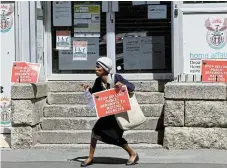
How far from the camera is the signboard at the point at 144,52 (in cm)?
984

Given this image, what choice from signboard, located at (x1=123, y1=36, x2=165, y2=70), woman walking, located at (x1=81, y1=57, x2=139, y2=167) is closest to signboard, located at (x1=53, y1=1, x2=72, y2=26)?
signboard, located at (x1=123, y1=36, x2=165, y2=70)

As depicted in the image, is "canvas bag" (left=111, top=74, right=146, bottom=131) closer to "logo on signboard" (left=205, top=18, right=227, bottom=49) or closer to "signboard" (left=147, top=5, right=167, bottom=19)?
"logo on signboard" (left=205, top=18, right=227, bottom=49)

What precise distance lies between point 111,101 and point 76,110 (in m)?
2.16

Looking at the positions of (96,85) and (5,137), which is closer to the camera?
(96,85)

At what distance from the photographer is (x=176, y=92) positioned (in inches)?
318

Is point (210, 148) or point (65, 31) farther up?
point (65, 31)

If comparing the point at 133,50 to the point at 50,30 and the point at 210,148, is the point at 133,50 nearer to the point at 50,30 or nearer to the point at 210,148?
the point at 50,30

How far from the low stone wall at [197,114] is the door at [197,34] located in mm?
880

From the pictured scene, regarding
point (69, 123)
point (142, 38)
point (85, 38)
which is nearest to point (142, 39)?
point (142, 38)

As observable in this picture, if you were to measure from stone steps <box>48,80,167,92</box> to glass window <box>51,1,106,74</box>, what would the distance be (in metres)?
0.51

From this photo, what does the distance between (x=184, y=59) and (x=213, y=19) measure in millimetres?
830

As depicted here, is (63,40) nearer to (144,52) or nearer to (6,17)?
(6,17)

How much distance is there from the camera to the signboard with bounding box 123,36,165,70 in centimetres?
984

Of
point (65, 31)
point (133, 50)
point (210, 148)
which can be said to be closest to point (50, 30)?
point (65, 31)
